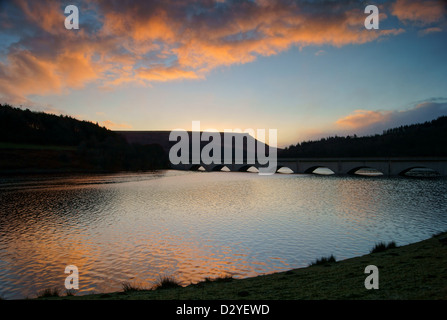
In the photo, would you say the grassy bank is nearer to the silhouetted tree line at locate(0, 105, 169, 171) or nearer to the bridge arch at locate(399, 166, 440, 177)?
the bridge arch at locate(399, 166, 440, 177)

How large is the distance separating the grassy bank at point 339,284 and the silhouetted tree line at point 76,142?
136689mm

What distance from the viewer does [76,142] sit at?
178 metres

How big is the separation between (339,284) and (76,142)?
7565 inches

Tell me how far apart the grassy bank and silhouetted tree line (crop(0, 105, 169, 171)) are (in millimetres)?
136689

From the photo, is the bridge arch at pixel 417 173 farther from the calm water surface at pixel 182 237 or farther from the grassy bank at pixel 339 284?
the grassy bank at pixel 339 284

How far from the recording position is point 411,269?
10.5 m

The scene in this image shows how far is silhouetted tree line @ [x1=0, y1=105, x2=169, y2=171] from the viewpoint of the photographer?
14425cm

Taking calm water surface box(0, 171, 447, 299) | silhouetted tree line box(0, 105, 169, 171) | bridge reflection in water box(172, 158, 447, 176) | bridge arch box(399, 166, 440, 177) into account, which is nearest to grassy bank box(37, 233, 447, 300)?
calm water surface box(0, 171, 447, 299)

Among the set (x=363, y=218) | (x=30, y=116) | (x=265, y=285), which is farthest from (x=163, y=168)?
(x=265, y=285)

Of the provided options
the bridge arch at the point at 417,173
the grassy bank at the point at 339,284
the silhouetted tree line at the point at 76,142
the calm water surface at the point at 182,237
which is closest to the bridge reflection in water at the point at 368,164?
the bridge arch at the point at 417,173

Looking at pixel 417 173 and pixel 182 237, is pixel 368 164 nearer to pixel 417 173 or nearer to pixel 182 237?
pixel 417 173

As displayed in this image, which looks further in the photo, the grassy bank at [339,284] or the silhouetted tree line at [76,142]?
the silhouetted tree line at [76,142]

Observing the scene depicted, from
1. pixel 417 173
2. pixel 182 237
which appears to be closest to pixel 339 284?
pixel 182 237

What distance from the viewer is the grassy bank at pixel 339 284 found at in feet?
27.7
